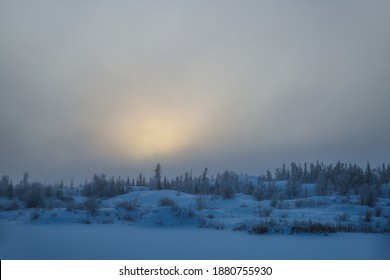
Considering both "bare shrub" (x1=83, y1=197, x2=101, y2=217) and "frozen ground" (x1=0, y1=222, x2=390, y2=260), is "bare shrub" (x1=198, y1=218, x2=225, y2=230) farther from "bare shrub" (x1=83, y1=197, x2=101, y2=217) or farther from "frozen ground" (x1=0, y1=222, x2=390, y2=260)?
"bare shrub" (x1=83, y1=197, x2=101, y2=217)

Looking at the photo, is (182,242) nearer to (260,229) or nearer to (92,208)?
(260,229)

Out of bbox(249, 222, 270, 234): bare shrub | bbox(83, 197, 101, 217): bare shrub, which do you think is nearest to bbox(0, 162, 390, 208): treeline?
bbox(83, 197, 101, 217): bare shrub

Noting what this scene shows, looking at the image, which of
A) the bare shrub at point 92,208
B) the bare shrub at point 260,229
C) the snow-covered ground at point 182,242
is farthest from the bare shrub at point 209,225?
the bare shrub at point 92,208

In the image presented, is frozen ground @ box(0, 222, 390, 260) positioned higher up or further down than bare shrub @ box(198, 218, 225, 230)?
higher up

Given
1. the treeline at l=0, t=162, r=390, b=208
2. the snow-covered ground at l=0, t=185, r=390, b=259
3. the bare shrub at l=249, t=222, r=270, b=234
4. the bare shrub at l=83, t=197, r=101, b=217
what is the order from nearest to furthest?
the snow-covered ground at l=0, t=185, r=390, b=259 < the bare shrub at l=249, t=222, r=270, b=234 < the bare shrub at l=83, t=197, r=101, b=217 < the treeline at l=0, t=162, r=390, b=208

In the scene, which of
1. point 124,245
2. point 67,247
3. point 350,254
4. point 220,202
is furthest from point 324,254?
point 220,202

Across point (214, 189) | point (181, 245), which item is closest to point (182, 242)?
point (181, 245)

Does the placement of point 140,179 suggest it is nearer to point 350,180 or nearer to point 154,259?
point 350,180

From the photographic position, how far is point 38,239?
14.1 m

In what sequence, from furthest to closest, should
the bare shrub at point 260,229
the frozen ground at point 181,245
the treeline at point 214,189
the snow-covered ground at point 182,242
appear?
the treeline at point 214,189 < the bare shrub at point 260,229 < the snow-covered ground at point 182,242 < the frozen ground at point 181,245

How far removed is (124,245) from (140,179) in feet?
379

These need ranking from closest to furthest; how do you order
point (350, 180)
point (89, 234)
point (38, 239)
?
point (38, 239) → point (89, 234) → point (350, 180)

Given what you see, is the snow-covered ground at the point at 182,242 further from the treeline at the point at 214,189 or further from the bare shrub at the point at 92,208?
the treeline at the point at 214,189

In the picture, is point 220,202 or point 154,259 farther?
point 220,202
